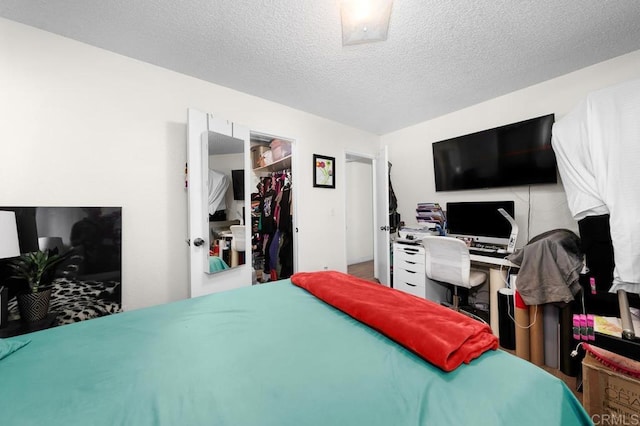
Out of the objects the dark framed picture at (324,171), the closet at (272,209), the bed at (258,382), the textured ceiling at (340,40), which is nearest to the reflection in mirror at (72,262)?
the bed at (258,382)

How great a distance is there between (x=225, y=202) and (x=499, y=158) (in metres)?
2.86

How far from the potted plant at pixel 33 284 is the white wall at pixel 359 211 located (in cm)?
423

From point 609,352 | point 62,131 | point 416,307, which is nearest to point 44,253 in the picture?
point 62,131

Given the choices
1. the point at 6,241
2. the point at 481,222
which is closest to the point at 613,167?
the point at 481,222

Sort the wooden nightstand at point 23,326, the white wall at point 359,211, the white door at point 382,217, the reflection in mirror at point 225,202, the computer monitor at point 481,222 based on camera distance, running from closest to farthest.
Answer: the wooden nightstand at point 23,326, the reflection in mirror at point 225,202, the computer monitor at point 481,222, the white door at point 382,217, the white wall at point 359,211

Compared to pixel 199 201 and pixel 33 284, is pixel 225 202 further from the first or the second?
pixel 33 284

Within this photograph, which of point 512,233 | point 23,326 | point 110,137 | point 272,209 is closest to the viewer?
point 23,326

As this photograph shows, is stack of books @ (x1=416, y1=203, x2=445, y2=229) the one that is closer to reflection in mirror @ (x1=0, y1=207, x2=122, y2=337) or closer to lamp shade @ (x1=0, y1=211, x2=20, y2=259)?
reflection in mirror @ (x1=0, y1=207, x2=122, y2=337)

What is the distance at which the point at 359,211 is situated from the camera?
17.5 feet

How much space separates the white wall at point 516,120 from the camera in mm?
2086

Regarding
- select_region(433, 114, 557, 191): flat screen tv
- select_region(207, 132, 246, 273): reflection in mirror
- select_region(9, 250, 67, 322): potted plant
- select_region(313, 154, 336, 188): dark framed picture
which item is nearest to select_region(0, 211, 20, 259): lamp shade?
select_region(9, 250, 67, 322): potted plant

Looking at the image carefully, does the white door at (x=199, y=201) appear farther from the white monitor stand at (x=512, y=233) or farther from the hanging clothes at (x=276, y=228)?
the white monitor stand at (x=512, y=233)

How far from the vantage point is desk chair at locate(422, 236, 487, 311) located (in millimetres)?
2195

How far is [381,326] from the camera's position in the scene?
0.98m
